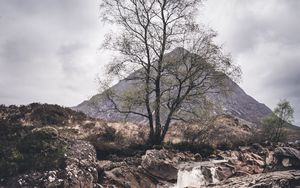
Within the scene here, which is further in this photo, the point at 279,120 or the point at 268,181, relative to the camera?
the point at 279,120

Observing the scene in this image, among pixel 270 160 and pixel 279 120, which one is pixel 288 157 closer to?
pixel 270 160

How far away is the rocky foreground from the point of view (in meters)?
16.5

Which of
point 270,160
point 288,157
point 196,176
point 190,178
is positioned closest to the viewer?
point 190,178

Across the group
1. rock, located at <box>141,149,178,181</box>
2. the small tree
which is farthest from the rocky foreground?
the small tree

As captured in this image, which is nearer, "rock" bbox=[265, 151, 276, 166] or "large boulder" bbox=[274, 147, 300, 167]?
"large boulder" bbox=[274, 147, 300, 167]

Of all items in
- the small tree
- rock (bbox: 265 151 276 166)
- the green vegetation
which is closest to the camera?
the green vegetation

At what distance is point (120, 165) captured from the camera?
786 inches

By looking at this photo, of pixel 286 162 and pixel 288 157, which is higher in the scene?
pixel 288 157

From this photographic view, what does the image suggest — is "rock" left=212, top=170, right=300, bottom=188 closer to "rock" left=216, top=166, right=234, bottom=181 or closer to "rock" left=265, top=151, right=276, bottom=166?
"rock" left=216, top=166, right=234, bottom=181

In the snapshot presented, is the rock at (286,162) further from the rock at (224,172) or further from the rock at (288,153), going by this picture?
the rock at (224,172)

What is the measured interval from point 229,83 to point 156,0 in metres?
8.65

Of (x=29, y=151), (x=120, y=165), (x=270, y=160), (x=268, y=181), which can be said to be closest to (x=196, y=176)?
(x=120, y=165)

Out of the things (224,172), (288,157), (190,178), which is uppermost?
(288,157)

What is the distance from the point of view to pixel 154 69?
2992 centimetres
